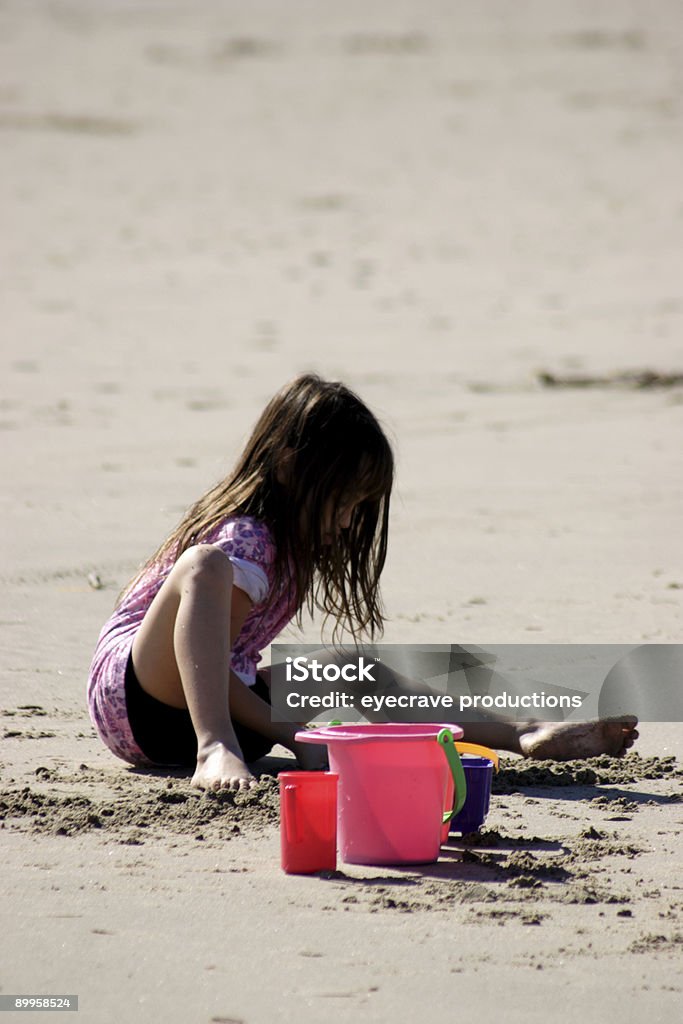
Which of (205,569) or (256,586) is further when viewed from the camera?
(256,586)

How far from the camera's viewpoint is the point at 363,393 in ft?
26.8

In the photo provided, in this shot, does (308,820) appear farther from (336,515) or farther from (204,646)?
(336,515)

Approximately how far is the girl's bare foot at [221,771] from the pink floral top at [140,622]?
24 centimetres

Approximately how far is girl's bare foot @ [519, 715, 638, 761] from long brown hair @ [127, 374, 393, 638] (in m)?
0.46

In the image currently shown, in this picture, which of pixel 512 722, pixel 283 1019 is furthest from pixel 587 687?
pixel 283 1019

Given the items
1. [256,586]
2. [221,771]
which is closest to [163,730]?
[221,771]

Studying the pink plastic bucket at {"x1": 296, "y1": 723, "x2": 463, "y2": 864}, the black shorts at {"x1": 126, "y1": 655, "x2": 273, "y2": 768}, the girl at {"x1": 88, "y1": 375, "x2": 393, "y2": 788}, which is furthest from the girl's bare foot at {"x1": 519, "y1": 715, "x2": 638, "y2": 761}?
the pink plastic bucket at {"x1": 296, "y1": 723, "x2": 463, "y2": 864}

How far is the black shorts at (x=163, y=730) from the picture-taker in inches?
124

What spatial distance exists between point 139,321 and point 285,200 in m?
3.86

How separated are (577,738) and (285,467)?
0.83 m

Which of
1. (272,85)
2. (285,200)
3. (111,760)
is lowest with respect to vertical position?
(111,760)

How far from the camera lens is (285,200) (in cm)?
1324

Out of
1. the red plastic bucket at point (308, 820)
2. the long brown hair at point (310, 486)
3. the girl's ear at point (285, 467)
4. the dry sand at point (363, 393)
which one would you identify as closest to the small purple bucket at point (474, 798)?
the dry sand at point (363, 393)

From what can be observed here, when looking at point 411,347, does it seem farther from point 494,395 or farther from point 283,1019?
point 283,1019
